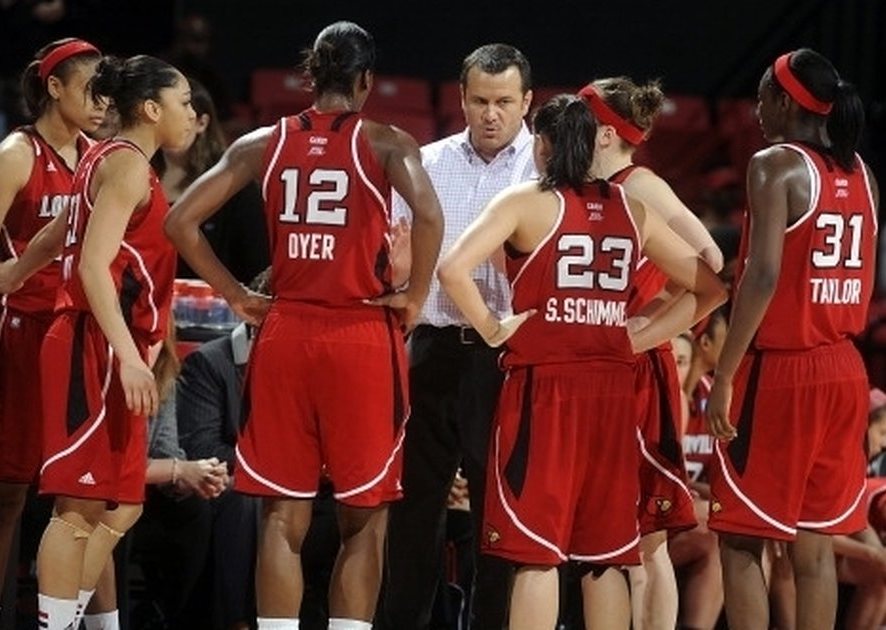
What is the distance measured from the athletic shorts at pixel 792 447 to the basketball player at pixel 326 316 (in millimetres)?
1043

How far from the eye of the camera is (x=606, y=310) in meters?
6.12

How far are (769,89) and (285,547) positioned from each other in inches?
80.8

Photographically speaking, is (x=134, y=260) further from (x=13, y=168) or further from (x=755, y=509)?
(x=755, y=509)

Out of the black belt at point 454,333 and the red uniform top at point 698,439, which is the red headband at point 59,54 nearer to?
the black belt at point 454,333

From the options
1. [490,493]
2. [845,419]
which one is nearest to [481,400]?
[490,493]

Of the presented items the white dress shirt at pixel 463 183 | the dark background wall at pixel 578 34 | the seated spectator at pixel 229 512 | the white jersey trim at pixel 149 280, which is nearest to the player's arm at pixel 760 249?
the white dress shirt at pixel 463 183

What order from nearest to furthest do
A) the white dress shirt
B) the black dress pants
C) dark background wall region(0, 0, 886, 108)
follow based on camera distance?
the black dress pants
the white dress shirt
dark background wall region(0, 0, 886, 108)

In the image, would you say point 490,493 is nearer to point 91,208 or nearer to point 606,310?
point 606,310

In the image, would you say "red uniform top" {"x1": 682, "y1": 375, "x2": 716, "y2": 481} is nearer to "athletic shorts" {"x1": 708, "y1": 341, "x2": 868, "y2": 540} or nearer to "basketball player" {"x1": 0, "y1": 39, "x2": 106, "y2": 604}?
"athletic shorts" {"x1": 708, "y1": 341, "x2": 868, "y2": 540}

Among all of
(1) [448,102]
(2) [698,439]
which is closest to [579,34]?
(1) [448,102]

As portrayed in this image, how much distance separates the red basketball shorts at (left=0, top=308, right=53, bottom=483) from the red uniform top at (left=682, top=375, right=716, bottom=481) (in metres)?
2.77

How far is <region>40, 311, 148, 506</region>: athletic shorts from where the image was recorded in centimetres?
627

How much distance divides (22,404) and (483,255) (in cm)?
179

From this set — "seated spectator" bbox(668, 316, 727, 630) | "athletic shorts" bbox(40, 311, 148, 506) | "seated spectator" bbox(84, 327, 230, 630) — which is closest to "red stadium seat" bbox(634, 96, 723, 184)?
"seated spectator" bbox(668, 316, 727, 630)
